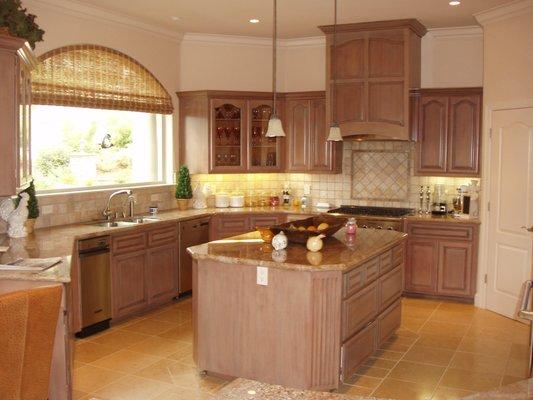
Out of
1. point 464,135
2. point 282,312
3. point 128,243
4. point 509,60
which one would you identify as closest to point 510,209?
point 464,135

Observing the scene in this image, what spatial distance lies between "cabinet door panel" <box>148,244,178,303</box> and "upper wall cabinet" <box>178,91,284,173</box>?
137 centimetres

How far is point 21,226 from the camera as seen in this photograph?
5160 millimetres

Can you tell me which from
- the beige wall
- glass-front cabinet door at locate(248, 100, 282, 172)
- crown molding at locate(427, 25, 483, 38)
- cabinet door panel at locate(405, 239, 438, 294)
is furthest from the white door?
glass-front cabinet door at locate(248, 100, 282, 172)

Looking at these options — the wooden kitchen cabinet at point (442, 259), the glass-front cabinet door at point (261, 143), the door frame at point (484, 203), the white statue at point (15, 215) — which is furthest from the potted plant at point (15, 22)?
the door frame at point (484, 203)

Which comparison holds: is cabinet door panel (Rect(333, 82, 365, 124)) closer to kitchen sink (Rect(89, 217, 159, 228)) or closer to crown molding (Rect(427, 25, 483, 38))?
crown molding (Rect(427, 25, 483, 38))

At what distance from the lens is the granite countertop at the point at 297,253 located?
407cm

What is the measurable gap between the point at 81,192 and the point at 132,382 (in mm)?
2398

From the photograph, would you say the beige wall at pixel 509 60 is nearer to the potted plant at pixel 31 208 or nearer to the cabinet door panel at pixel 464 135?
the cabinet door panel at pixel 464 135

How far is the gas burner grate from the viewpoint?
716 cm

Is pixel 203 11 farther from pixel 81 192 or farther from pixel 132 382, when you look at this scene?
pixel 132 382

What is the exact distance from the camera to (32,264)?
3.98 meters

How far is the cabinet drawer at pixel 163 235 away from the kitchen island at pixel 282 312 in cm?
178

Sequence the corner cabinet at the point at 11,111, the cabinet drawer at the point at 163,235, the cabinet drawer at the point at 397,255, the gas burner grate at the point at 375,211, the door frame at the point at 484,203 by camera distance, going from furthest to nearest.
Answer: the gas burner grate at the point at 375,211 < the door frame at the point at 484,203 < the cabinet drawer at the point at 163,235 < the cabinet drawer at the point at 397,255 < the corner cabinet at the point at 11,111

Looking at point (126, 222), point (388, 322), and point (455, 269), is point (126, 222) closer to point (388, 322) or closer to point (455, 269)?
point (388, 322)
